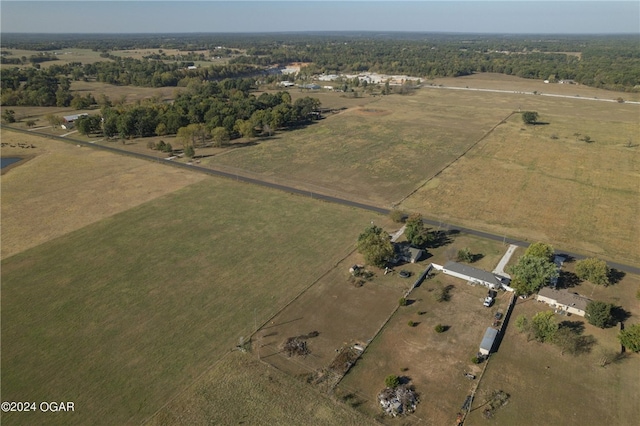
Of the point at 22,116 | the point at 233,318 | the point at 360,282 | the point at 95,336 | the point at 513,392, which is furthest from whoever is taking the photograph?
the point at 22,116

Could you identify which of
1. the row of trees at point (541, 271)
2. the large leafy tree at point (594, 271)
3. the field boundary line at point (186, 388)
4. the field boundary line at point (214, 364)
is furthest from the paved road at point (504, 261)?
the field boundary line at point (186, 388)

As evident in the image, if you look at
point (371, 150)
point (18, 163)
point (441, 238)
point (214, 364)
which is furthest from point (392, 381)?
point (18, 163)

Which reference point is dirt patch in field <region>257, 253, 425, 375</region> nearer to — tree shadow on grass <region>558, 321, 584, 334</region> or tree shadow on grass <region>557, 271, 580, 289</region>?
tree shadow on grass <region>558, 321, 584, 334</region>

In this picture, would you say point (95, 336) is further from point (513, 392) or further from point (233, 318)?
point (513, 392)

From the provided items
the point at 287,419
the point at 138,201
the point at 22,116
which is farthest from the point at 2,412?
the point at 22,116

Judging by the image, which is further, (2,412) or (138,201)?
(138,201)

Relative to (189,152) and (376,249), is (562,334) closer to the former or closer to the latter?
(376,249)
